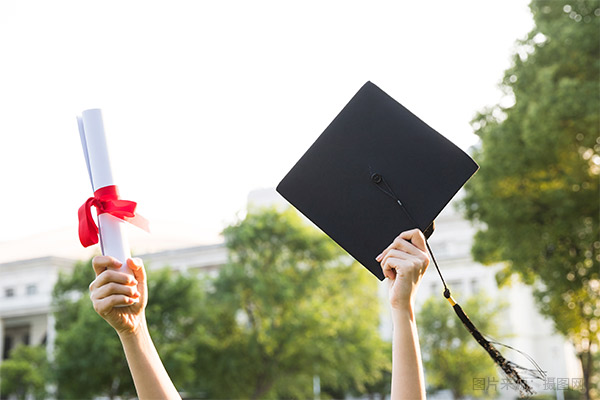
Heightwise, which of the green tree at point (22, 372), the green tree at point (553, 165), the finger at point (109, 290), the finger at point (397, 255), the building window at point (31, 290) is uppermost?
the building window at point (31, 290)

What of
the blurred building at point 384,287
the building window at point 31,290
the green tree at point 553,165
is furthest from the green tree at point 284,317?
the building window at point 31,290

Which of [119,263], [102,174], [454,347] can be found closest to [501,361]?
[119,263]

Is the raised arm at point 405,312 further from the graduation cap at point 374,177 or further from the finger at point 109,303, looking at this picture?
the finger at point 109,303

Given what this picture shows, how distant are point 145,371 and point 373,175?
0.85 m

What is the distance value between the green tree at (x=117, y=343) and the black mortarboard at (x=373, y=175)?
1891 cm

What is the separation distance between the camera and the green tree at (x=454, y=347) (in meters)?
28.4

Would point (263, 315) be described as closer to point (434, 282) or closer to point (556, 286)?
point (556, 286)

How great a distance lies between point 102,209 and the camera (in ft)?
5.58

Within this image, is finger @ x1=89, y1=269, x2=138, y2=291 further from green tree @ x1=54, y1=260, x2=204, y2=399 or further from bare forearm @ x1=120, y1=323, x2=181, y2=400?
green tree @ x1=54, y1=260, x2=204, y2=399

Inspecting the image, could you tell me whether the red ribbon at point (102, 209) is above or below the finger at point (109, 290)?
above

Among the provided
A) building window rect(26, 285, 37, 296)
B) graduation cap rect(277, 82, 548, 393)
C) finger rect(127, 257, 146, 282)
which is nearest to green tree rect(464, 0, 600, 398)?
graduation cap rect(277, 82, 548, 393)

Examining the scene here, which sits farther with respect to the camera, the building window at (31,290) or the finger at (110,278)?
the building window at (31,290)

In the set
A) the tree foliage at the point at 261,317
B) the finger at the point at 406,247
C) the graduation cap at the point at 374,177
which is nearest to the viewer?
the finger at the point at 406,247

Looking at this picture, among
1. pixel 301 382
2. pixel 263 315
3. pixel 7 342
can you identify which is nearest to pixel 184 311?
pixel 263 315
